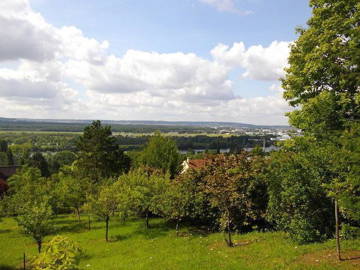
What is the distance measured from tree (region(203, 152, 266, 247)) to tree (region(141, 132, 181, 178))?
18137 mm

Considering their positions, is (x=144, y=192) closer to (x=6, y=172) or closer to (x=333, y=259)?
(x=333, y=259)

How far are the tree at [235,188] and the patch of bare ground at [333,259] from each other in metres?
5.53

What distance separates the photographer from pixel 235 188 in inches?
765

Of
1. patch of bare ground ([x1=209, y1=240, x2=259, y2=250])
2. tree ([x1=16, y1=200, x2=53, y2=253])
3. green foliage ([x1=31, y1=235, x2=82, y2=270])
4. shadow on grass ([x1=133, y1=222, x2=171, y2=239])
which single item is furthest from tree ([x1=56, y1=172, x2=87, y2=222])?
green foliage ([x1=31, y1=235, x2=82, y2=270])

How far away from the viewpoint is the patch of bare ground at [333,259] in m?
12.2

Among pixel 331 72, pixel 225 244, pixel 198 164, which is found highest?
pixel 331 72

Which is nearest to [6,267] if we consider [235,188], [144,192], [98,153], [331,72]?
[144,192]

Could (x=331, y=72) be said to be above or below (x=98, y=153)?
above

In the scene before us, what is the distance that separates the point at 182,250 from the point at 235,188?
204 inches

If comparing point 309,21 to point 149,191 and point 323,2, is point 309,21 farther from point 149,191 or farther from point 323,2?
point 149,191

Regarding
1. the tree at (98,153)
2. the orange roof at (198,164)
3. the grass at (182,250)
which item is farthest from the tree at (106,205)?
the tree at (98,153)

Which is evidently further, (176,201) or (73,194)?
(73,194)

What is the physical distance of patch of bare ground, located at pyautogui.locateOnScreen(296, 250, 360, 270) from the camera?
40.2 feet

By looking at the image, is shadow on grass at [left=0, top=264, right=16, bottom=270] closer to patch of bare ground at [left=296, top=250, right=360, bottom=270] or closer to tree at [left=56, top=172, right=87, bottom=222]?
tree at [left=56, top=172, right=87, bottom=222]
